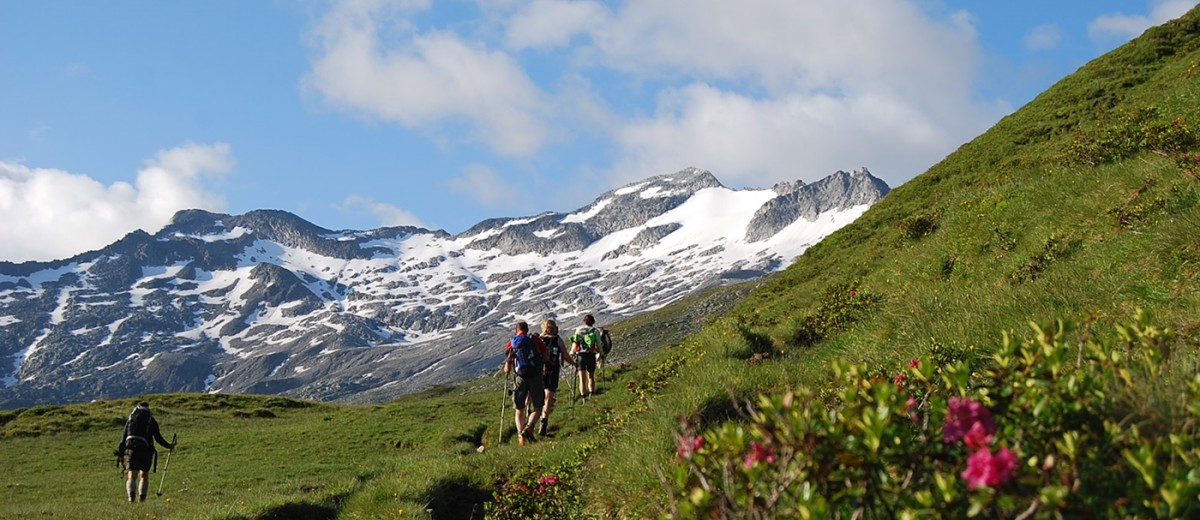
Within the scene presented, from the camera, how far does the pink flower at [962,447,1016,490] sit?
118 inches

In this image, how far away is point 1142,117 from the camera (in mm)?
17016

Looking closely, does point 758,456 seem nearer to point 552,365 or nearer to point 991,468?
point 991,468

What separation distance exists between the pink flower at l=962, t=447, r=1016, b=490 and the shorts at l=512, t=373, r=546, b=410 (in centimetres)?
1476

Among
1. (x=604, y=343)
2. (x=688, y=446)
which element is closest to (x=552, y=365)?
(x=604, y=343)

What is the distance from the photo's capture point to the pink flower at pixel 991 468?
3.01 m

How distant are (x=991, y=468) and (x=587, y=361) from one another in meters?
21.0

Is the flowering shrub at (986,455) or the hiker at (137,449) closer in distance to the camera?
the flowering shrub at (986,455)

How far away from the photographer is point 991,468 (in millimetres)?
3018

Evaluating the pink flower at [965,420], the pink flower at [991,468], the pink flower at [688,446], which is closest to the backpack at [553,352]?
the pink flower at [688,446]

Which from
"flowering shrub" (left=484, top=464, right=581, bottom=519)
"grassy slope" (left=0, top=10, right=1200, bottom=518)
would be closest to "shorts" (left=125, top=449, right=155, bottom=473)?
"grassy slope" (left=0, top=10, right=1200, bottom=518)

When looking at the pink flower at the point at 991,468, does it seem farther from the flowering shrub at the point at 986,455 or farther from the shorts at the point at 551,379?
the shorts at the point at 551,379

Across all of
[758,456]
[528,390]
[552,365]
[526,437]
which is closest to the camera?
[758,456]

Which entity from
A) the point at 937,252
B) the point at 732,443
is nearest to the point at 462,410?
the point at 937,252

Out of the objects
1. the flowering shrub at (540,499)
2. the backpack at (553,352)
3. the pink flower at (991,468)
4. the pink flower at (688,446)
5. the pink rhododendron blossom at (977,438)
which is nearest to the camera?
the pink flower at (991,468)
